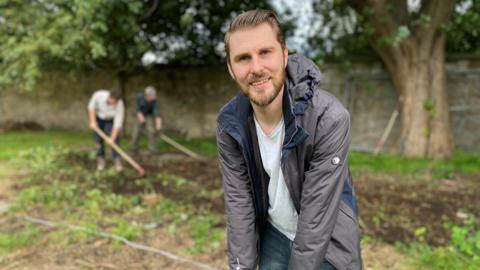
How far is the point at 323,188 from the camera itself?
165 cm

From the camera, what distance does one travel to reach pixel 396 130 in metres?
8.98

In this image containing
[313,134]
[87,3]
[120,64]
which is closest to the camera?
[313,134]

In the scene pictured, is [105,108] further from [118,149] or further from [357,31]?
[357,31]

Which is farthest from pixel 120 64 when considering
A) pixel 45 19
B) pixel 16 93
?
pixel 16 93

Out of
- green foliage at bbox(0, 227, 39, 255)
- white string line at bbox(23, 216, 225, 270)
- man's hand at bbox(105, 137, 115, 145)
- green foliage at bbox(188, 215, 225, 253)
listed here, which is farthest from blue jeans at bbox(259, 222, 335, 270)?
man's hand at bbox(105, 137, 115, 145)

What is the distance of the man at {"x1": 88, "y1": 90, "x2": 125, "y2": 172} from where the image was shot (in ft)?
22.0

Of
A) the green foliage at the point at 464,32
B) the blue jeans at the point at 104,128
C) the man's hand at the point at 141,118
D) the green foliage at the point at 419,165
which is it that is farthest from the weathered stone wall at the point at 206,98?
the blue jeans at the point at 104,128

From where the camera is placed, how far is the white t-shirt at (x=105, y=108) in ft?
22.1

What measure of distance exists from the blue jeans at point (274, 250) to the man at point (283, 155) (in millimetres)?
15

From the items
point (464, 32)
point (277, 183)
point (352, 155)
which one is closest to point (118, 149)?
point (352, 155)

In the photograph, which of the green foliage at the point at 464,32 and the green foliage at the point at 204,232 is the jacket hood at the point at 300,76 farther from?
the green foliage at the point at 464,32

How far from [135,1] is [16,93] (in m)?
9.50

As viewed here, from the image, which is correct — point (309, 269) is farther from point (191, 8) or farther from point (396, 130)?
point (191, 8)

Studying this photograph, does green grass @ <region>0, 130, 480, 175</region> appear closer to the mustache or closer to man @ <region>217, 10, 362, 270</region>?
man @ <region>217, 10, 362, 270</region>
